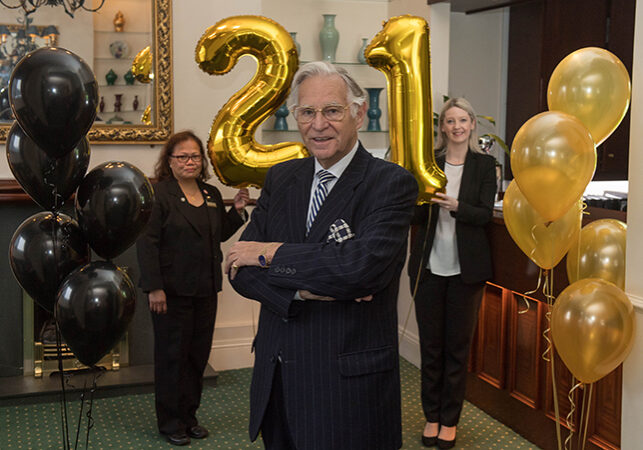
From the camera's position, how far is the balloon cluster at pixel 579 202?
2146mm

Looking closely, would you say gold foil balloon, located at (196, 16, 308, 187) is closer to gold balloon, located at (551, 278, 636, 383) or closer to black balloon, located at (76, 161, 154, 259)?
black balloon, located at (76, 161, 154, 259)

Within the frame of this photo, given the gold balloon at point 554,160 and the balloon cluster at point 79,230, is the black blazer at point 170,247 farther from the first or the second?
the gold balloon at point 554,160

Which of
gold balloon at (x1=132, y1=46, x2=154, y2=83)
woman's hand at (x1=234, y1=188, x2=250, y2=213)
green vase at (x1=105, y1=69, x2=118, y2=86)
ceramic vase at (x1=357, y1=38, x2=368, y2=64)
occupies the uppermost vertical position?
ceramic vase at (x1=357, y1=38, x2=368, y2=64)

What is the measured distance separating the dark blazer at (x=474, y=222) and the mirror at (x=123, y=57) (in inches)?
70.6

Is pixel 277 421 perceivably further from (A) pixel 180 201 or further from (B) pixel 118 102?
(B) pixel 118 102

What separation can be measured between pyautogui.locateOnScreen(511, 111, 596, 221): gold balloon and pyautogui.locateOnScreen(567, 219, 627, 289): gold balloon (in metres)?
0.19

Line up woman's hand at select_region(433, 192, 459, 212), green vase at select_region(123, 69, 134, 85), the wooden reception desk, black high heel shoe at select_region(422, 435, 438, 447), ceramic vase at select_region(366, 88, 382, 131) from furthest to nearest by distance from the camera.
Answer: ceramic vase at select_region(366, 88, 382, 131) → green vase at select_region(123, 69, 134, 85) → black high heel shoe at select_region(422, 435, 438, 447) → woman's hand at select_region(433, 192, 459, 212) → the wooden reception desk

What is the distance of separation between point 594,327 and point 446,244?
58.4 inches

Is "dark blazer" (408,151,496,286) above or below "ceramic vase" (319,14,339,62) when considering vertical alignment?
below

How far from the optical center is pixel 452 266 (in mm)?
3586

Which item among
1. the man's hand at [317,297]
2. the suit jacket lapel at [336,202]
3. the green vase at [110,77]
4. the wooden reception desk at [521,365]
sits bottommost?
the wooden reception desk at [521,365]

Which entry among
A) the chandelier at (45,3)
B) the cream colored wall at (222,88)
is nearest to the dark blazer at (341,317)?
the cream colored wall at (222,88)

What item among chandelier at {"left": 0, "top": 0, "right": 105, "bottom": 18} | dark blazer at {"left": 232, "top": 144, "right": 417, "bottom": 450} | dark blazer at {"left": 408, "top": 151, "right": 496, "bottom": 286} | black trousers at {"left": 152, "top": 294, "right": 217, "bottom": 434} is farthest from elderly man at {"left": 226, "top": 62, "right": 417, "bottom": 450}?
chandelier at {"left": 0, "top": 0, "right": 105, "bottom": 18}

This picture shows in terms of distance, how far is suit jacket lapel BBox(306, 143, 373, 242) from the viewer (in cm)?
197
